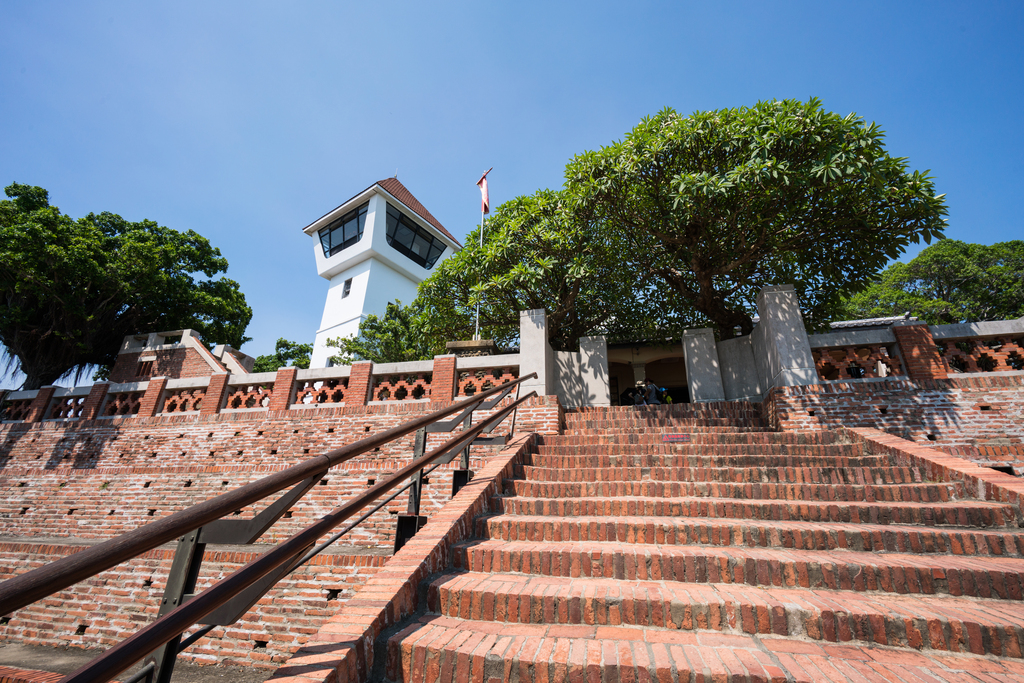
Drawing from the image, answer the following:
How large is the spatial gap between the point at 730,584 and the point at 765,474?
2.02m

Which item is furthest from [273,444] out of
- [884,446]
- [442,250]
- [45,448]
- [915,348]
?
[442,250]

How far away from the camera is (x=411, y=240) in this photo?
2655 cm

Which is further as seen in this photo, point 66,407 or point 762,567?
point 66,407

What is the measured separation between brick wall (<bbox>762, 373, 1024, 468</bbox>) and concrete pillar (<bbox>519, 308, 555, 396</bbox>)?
386 centimetres

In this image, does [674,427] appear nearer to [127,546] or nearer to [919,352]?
[919,352]

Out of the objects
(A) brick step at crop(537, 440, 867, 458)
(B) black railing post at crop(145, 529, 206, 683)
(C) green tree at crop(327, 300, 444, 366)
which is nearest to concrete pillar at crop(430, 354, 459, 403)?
(A) brick step at crop(537, 440, 867, 458)

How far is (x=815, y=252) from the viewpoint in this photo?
31.1 ft

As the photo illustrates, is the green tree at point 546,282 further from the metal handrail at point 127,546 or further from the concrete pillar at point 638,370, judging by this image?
the metal handrail at point 127,546

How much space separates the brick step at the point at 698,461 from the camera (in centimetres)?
502

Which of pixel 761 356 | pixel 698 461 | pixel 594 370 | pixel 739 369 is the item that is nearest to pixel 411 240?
pixel 594 370

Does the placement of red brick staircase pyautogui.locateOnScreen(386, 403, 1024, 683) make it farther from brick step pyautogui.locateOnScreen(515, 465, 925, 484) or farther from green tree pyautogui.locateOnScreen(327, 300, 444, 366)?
green tree pyautogui.locateOnScreen(327, 300, 444, 366)

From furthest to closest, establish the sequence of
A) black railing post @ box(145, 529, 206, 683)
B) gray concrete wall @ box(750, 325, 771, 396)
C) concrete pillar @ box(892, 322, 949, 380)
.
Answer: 1. gray concrete wall @ box(750, 325, 771, 396)
2. concrete pillar @ box(892, 322, 949, 380)
3. black railing post @ box(145, 529, 206, 683)

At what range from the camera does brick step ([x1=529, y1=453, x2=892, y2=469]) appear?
16.5ft

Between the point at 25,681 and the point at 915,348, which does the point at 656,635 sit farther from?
the point at 915,348
